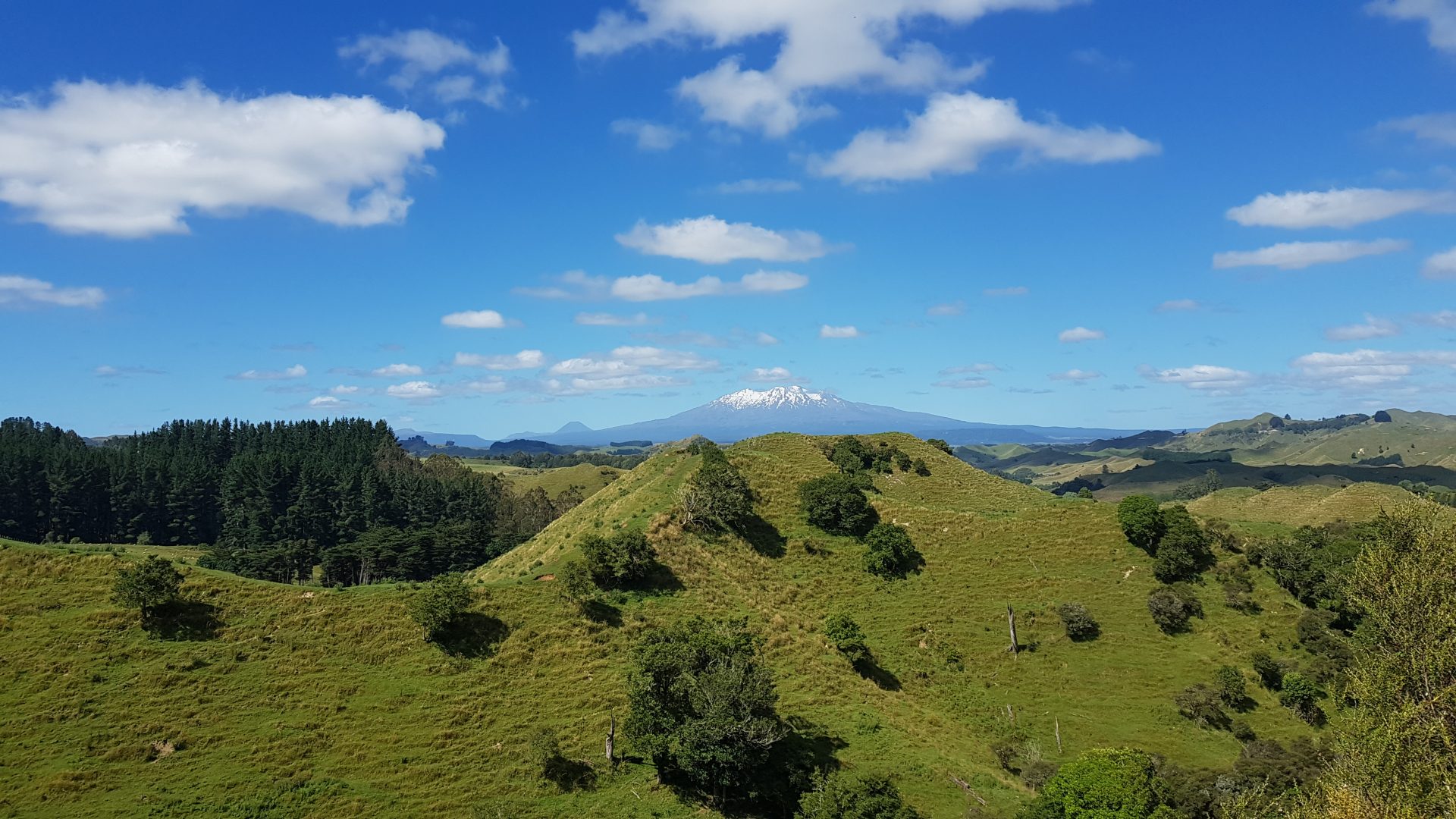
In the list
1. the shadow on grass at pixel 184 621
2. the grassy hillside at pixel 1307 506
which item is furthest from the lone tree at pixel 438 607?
the grassy hillside at pixel 1307 506

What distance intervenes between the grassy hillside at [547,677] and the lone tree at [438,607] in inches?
56.9

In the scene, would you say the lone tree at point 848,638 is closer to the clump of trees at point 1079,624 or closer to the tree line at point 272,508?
the clump of trees at point 1079,624

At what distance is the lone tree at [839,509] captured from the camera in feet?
259

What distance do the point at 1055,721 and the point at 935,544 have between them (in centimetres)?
2441

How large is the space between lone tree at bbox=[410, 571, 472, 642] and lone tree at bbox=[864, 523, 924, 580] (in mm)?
39343

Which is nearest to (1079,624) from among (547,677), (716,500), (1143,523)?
(1143,523)

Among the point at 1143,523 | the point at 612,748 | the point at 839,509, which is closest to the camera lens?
the point at 612,748

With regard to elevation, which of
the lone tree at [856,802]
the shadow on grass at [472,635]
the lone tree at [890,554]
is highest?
the lone tree at [890,554]

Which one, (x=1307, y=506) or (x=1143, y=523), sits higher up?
(x=1143, y=523)

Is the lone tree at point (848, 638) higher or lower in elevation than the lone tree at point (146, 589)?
lower

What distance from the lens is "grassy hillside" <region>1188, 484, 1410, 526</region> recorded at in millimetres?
94438

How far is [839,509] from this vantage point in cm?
7956

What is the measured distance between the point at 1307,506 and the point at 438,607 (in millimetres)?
117284

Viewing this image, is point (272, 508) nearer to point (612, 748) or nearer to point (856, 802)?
point (612, 748)
